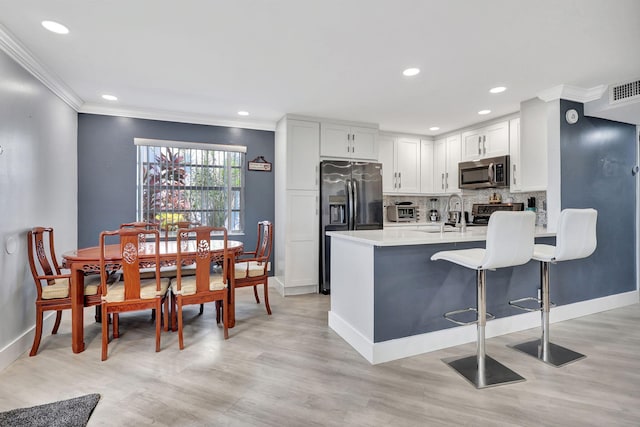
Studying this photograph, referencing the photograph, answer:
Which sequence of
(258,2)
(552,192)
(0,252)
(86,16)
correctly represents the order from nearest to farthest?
(258,2) → (86,16) → (0,252) → (552,192)

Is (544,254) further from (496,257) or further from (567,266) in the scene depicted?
(567,266)

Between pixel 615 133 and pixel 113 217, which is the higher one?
pixel 615 133

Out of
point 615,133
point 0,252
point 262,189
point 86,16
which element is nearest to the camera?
point 86,16

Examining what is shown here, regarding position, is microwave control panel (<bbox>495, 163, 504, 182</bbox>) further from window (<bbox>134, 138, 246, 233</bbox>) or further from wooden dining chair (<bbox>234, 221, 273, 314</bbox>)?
window (<bbox>134, 138, 246, 233</bbox>)

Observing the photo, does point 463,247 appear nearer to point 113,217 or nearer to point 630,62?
point 630,62

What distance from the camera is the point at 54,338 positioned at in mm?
2676

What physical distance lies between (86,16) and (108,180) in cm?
242

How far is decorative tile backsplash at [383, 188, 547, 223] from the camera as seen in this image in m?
3.94

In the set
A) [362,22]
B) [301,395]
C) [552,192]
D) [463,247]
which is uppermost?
[362,22]

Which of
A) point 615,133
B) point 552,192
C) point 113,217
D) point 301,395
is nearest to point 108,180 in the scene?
point 113,217

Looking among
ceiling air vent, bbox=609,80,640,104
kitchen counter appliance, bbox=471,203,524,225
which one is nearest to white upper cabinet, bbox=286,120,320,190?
kitchen counter appliance, bbox=471,203,524,225

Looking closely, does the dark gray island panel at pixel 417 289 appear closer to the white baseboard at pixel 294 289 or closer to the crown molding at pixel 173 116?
the white baseboard at pixel 294 289

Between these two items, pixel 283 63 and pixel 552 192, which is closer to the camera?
pixel 283 63

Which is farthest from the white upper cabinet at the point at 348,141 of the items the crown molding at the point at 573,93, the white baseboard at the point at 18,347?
the white baseboard at the point at 18,347
